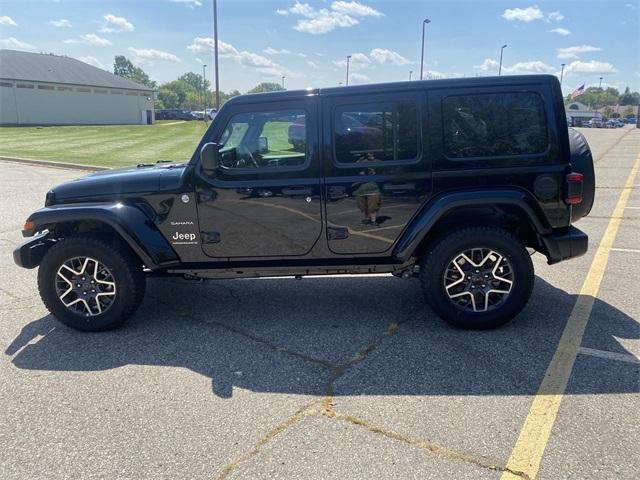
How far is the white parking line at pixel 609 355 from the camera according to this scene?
3.35 meters

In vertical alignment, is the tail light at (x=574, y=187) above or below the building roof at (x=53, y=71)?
below

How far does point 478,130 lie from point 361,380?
6.97 feet

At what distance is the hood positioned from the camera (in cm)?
395

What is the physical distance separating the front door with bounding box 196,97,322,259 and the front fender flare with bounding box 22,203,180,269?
38 centimetres

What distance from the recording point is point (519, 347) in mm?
3590

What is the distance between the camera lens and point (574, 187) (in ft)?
12.2

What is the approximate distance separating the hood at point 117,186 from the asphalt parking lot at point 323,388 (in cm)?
113

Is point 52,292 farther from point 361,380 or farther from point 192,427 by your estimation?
point 361,380

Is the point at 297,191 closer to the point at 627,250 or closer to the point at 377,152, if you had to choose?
the point at 377,152

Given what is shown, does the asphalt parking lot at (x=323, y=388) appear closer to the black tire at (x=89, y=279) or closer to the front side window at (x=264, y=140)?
the black tire at (x=89, y=279)

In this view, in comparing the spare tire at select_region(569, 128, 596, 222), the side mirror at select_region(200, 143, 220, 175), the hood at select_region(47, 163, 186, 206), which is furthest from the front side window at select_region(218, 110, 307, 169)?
the spare tire at select_region(569, 128, 596, 222)

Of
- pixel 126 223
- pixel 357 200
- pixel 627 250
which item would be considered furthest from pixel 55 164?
pixel 627 250

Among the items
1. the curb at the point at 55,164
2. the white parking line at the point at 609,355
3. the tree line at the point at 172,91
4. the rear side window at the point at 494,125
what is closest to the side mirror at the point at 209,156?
the rear side window at the point at 494,125

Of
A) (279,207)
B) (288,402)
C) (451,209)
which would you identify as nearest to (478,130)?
(451,209)
